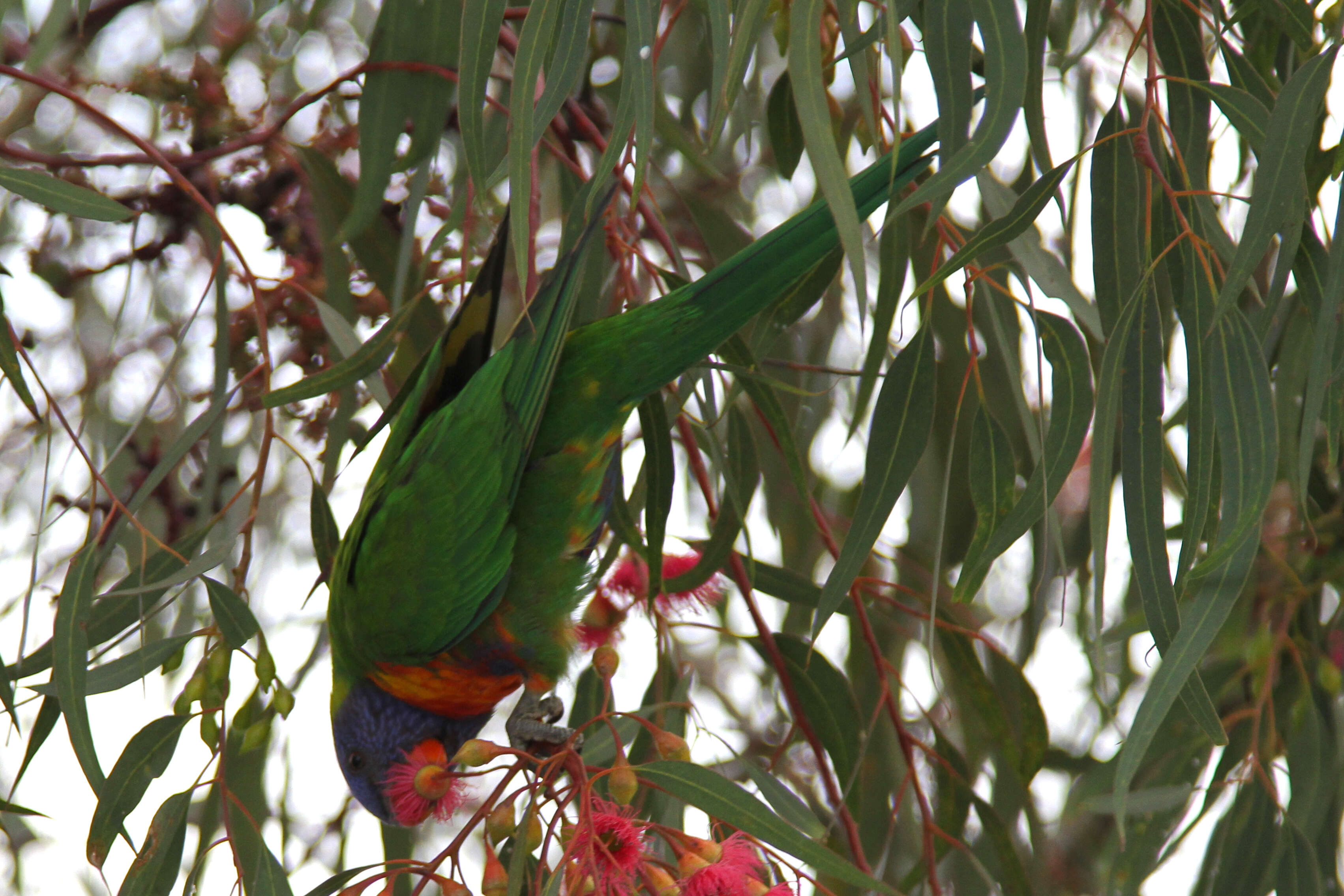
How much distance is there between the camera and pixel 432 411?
155 centimetres

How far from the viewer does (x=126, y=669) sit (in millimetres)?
1228

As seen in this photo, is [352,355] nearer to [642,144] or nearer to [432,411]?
[432,411]

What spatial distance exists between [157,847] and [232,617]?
24 centimetres

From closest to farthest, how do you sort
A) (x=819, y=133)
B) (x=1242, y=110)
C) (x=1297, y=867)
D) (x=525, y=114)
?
(x=819, y=133) < (x=525, y=114) < (x=1242, y=110) < (x=1297, y=867)

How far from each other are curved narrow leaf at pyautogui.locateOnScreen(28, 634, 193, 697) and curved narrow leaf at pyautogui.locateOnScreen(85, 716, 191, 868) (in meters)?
0.06

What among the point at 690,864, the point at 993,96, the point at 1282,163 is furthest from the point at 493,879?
the point at 1282,163

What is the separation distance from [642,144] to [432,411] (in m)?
0.83

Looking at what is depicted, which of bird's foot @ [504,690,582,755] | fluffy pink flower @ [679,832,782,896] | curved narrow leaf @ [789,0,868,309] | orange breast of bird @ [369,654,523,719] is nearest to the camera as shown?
curved narrow leaf @ [789,0,868,309]

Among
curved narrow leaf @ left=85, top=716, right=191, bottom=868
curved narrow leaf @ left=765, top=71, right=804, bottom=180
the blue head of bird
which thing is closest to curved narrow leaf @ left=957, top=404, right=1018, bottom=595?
curved narrow leaf @ left=765, top=71, right=804, bottom=180

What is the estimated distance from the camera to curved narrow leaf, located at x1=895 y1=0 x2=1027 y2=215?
0.78 m

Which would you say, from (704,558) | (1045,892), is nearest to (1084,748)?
(1045,892)

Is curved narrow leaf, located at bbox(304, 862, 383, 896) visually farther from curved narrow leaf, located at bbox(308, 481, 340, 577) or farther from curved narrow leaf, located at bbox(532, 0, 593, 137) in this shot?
curved narrow leaf, located at bbox(532, 0, 593, 137)

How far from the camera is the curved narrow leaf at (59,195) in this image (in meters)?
1.13

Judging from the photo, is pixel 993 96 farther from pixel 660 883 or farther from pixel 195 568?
pixel 195 568
